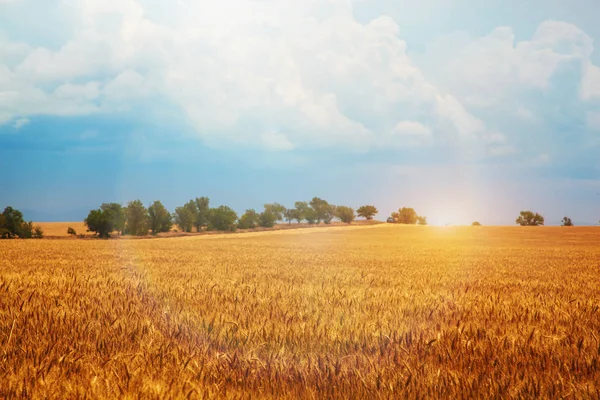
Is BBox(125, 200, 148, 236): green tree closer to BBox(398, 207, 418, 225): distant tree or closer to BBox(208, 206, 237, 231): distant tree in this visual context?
BBox(208, 206, 237, 231): distant tree

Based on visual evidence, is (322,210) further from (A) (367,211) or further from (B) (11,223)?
(B) (11,223)

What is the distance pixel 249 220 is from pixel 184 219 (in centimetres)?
2389

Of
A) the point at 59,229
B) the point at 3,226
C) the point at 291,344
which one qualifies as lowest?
the point at 291,344

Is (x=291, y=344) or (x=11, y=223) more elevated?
(x=11, y=223)

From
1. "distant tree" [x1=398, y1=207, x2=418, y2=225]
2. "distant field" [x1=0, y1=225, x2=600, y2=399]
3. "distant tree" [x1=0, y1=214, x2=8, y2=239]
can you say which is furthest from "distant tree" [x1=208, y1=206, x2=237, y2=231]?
"distant field" [x1=0, y1=225, x2=600, y2=399]

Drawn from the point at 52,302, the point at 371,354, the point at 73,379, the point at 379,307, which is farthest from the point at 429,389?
the point at 52,302

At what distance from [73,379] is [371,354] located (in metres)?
2.69

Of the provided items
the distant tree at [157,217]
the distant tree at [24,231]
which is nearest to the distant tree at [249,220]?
the distant tree at [157,217]

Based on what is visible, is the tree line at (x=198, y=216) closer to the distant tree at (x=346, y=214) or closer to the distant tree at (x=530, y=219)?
the distant tree at (x=346, y=214)

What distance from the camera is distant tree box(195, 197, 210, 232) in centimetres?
11491

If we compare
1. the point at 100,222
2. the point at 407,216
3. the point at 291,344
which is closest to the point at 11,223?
the point at 100,222

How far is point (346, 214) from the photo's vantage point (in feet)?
463

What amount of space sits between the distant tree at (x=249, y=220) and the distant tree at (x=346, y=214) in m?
25.7

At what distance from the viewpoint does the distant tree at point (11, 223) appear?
80.4 metres
